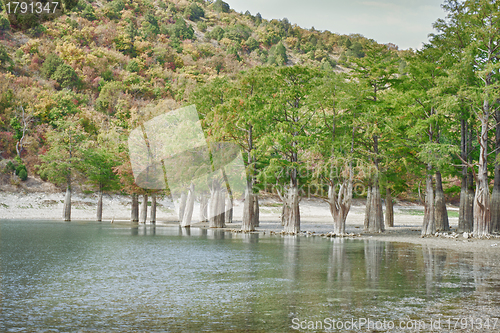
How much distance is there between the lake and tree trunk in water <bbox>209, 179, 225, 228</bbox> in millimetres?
22630

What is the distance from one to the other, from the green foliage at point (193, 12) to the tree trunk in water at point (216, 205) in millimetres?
145443

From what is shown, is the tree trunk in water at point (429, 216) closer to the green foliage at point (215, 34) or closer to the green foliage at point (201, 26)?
the green foliage at point (215, 34)

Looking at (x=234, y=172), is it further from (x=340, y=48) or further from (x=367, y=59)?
(x=340, y=48)

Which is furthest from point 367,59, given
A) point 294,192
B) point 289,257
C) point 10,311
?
point 10,311

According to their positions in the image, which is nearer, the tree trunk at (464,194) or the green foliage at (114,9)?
the tree trunk at (464,194)

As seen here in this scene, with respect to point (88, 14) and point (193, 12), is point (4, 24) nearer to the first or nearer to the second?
point (88, 14)

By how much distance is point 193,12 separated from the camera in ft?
599

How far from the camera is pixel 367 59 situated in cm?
3978

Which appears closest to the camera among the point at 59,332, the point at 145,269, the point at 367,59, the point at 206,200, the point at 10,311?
the point at 59,332

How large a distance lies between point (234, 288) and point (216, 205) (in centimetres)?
3436

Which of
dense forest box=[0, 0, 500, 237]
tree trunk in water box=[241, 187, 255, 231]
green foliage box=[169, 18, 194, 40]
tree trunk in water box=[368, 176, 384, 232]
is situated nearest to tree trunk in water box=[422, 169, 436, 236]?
dense forest box=[0, 0, 500, 237]

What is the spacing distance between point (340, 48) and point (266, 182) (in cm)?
14765

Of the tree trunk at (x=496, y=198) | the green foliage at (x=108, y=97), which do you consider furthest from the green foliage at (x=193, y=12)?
the tree trunk at (x=496, y=198)

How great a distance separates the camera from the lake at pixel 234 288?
10672 mm
